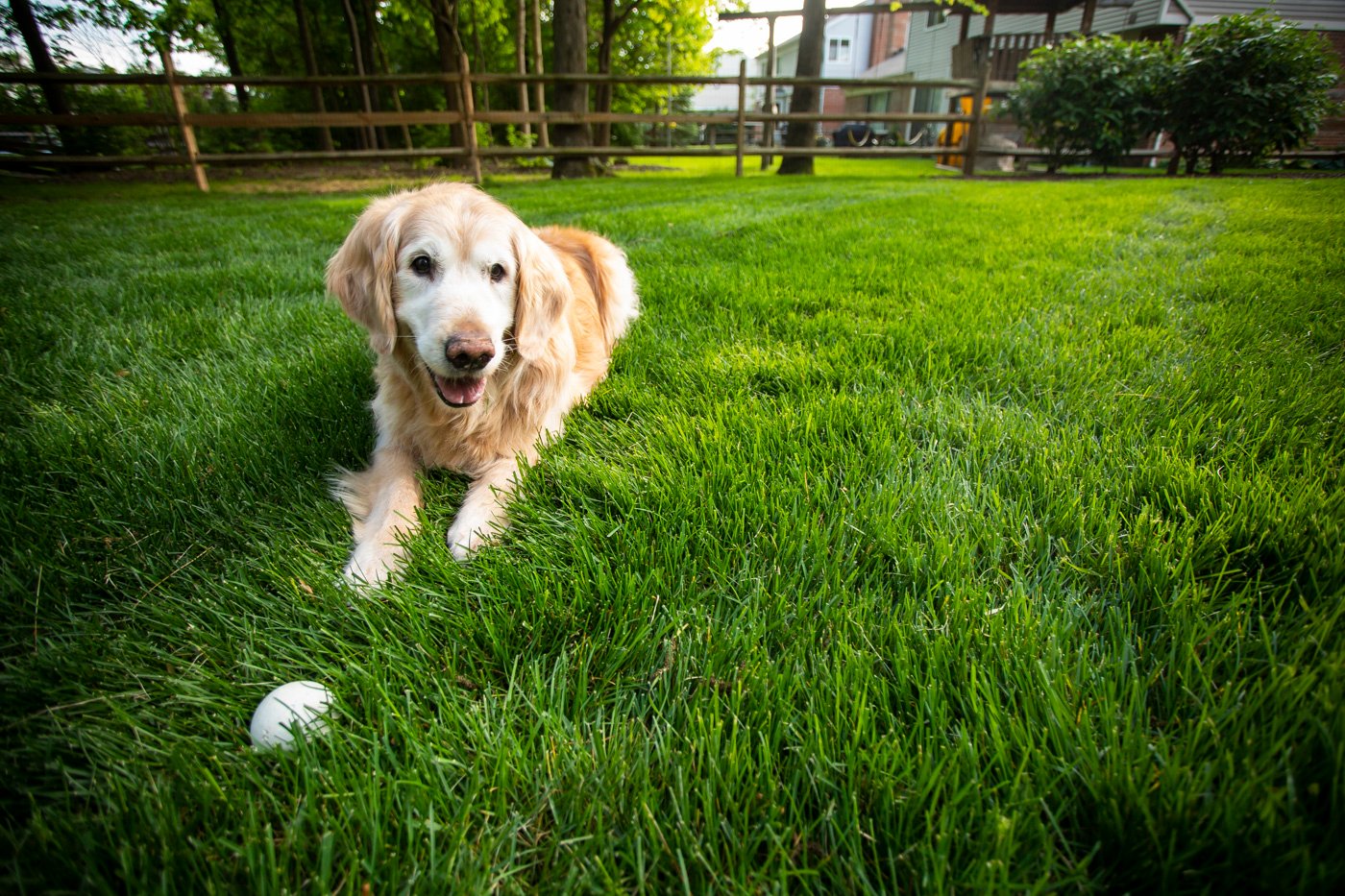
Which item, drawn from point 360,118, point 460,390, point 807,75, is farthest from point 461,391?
point 807,75

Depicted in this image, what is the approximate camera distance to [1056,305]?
3.13 m

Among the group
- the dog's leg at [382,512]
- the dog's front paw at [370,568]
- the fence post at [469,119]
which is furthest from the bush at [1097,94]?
the dog's front paw at [370,568]

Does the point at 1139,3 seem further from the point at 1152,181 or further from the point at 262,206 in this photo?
the point at 262,206

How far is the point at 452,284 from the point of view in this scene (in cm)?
203

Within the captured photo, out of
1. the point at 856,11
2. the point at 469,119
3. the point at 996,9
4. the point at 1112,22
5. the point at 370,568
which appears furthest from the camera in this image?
the point at 1112,22

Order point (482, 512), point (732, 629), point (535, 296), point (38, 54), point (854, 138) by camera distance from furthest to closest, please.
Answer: point (854, 138), point (38, 54), point (535, 296), point (482, 512), point (732, 629)

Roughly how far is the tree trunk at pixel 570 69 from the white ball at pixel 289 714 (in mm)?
12890

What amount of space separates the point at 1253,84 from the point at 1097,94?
222 cm

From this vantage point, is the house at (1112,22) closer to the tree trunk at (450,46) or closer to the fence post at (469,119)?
the fence post at (469,119)

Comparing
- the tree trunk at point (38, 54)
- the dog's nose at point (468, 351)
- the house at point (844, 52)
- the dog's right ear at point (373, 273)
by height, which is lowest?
the dog's nose at point (468, 351)

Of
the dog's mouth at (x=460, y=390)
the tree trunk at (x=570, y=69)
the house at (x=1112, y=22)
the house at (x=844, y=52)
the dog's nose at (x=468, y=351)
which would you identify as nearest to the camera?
the dog's nose at (x=468, y=351)

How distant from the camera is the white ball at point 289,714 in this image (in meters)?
0.99

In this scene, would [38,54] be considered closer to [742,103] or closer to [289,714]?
[742,103]

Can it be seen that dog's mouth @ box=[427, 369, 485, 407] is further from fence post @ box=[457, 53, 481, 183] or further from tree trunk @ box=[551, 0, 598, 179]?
tree trunk @ box=[551, 0, 598, 179]
